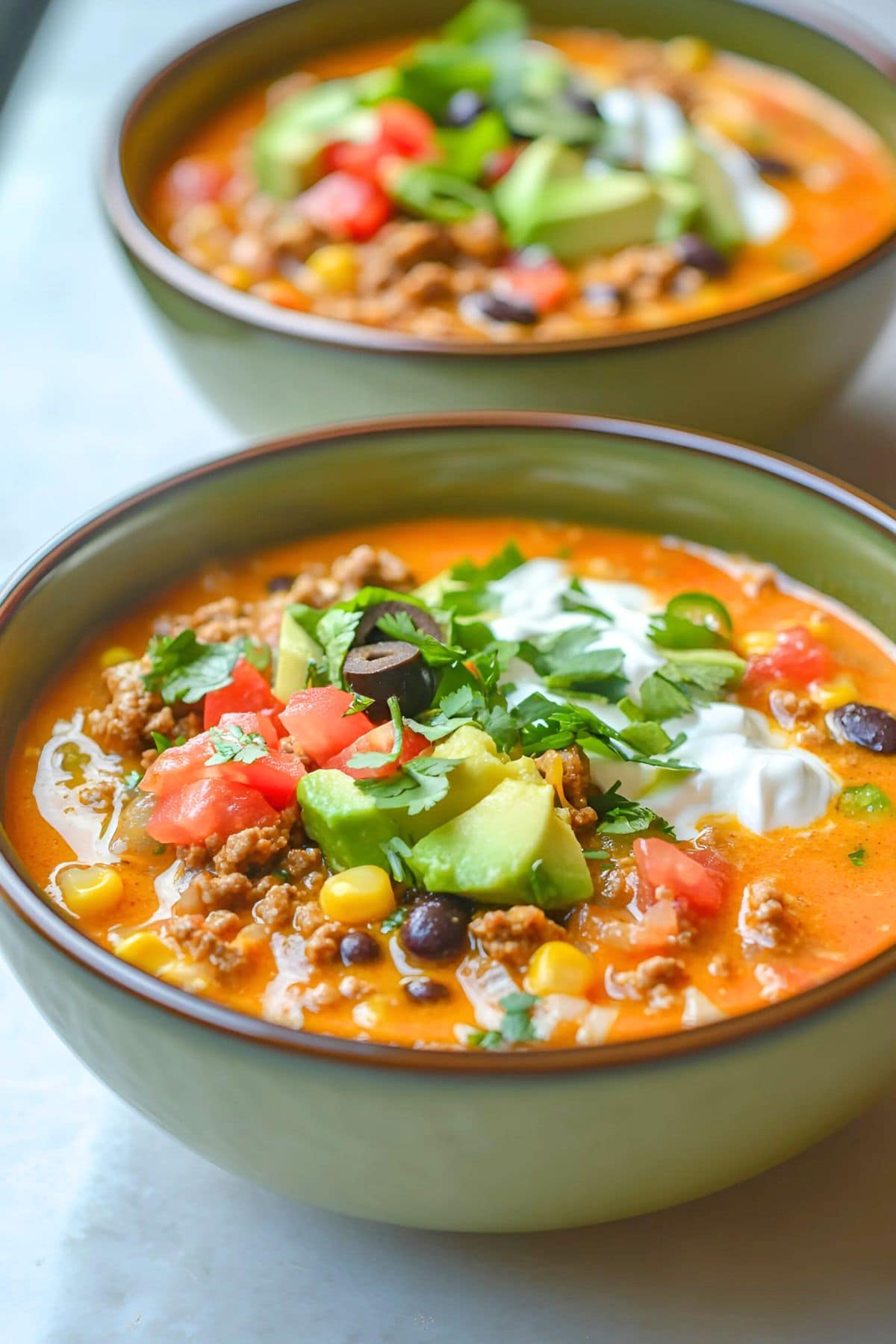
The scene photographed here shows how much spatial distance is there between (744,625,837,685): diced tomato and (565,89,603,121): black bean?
2.51 meters

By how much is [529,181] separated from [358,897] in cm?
275

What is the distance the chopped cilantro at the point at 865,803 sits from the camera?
283cm

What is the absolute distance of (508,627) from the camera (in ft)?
10.2

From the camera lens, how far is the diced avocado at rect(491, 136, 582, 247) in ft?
15.0

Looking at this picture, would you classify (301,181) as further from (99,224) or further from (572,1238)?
(572,1238)

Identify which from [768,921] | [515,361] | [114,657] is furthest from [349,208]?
[768,921]

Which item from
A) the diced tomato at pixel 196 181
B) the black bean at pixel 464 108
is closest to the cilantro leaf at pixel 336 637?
the diced tomato at pixel 196 181

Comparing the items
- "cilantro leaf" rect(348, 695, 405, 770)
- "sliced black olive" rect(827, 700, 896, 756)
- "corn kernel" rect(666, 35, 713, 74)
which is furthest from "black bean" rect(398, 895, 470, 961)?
"corn kernel" rect(666, 35, 713, 74)

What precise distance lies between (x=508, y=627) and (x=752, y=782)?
0.58 meters

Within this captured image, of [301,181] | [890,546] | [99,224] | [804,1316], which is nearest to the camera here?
[804,1316]

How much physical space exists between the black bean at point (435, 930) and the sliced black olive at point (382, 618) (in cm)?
63

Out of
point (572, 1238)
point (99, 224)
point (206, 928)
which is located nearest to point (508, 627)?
point (206, 928)

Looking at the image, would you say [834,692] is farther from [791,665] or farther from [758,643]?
[758,643]

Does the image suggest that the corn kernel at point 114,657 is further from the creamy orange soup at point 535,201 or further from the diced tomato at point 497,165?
the diced tomato at point 497,165
